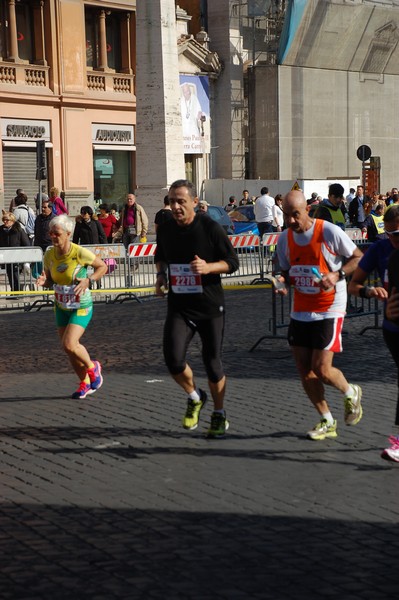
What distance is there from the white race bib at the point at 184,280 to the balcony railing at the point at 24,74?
27373 millimetres

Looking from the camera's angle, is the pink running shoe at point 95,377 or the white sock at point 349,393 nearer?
the white sock at point 349,393

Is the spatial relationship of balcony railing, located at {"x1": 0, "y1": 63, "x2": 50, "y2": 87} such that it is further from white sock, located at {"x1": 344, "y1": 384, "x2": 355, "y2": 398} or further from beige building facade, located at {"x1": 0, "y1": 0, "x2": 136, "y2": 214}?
white sock, located at {"x1": 344, "y1": 384, "x2": 355, "y2": 398}

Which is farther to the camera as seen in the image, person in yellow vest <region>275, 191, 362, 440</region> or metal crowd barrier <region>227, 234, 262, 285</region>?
metal crowd barrier <region>227, 234, 262, 285</region>

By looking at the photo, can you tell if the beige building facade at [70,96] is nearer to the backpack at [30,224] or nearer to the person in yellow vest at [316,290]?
the backpack at [30,224]

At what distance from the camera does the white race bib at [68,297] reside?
1028 centimetres

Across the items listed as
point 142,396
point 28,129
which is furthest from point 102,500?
point 28,129

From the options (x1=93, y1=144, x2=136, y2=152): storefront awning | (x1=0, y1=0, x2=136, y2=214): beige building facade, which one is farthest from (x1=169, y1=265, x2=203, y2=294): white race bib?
(x1=93, y1=144, x2=136, y2=152): storefront awning

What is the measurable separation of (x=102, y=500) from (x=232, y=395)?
3.76 m

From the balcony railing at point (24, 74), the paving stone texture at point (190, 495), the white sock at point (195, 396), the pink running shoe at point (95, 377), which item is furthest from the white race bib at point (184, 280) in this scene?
the balcony railing at point (24, 74)

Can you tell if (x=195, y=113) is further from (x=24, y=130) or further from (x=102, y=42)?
(x=24, y=130)

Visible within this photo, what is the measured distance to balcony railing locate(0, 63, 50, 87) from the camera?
34906mm

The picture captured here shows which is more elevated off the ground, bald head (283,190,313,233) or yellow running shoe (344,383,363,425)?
bald head (283,190,313,233)

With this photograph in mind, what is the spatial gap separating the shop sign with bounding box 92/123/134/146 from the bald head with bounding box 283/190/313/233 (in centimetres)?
3027

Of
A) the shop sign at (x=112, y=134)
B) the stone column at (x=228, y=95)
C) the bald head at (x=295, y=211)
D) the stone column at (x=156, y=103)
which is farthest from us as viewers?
the stone column at (x=228, y=95)
